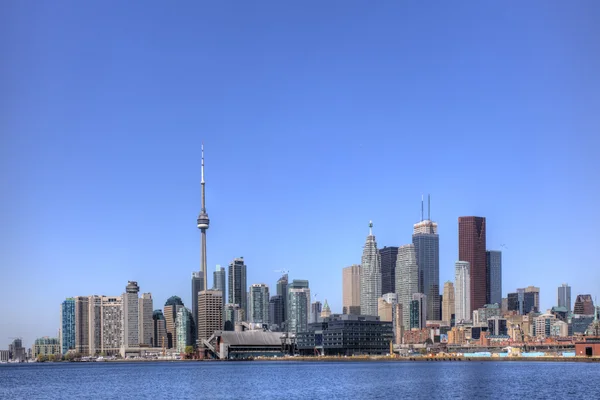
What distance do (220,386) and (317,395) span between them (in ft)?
87.5

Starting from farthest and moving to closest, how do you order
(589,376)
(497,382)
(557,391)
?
1. (589,376)
2. (497,382)
3. (557,391)

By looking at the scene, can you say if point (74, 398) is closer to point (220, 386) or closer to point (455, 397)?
point (220, 386)

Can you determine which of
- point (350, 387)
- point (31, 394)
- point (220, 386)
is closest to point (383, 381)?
point (350, 387)

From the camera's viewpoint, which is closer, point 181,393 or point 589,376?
point 181,393

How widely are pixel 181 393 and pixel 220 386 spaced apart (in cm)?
1342

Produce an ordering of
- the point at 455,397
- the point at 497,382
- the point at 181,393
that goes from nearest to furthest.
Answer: the point at 455,397
the point at 181,393
the point at 497,382

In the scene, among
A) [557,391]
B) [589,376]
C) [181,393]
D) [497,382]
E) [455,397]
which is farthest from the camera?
[589,376]

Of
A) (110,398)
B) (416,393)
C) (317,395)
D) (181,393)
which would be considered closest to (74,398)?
(110,398)

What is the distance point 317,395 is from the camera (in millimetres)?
103000

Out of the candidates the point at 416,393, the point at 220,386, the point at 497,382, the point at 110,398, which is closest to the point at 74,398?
the point at 110,398

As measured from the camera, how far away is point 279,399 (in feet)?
323

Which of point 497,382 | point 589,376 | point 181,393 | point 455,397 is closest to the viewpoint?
point 455,397

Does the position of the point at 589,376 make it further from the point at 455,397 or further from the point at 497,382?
the point at 455,397

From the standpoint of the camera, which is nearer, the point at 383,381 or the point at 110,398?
the point at 110,398
